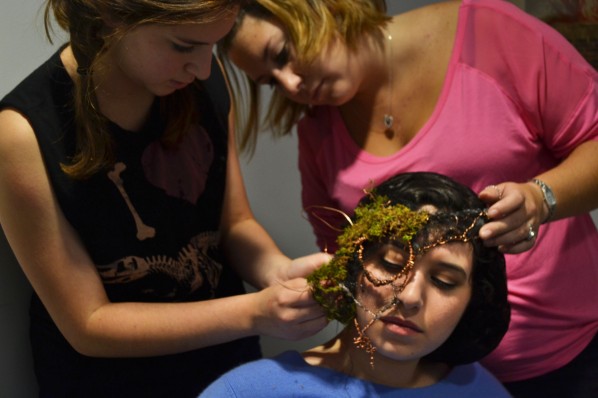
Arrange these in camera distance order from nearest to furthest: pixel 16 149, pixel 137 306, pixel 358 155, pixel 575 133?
pixel 16 149 < pixel 137 306 < pixel 575 133 < pixel 358 155

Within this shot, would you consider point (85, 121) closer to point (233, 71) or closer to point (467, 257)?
point (233, 71)

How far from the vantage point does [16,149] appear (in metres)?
1.24

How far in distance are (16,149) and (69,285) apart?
8.8 inches

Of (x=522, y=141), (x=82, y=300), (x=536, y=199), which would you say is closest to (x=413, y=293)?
(x=536, y=199)

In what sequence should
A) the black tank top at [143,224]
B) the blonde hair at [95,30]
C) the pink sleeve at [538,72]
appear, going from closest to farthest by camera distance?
the blonde hair at [95,30], the black tank top at [143,224], the pink sleeve at [538,72]

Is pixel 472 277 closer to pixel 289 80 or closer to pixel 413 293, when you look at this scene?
pixel 413 293

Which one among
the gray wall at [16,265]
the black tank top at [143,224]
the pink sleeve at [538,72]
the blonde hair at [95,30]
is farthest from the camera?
the gray wall at [16,265]

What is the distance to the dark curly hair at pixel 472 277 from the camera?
1.29 meters

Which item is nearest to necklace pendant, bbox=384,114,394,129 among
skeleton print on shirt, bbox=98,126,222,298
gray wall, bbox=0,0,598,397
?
skeleton print on shirt, bbox=98,126,222,298

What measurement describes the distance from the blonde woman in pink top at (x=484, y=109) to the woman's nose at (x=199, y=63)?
0.21 metres

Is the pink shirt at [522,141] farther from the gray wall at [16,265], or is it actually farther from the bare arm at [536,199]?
the gray wall at [16,265]

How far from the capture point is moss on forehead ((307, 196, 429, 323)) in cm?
125

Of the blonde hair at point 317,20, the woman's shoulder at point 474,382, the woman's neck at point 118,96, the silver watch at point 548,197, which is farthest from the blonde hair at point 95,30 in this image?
the woman's shoulder at point 474,382

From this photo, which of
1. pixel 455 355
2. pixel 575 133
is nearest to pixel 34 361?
pixel 455 355
